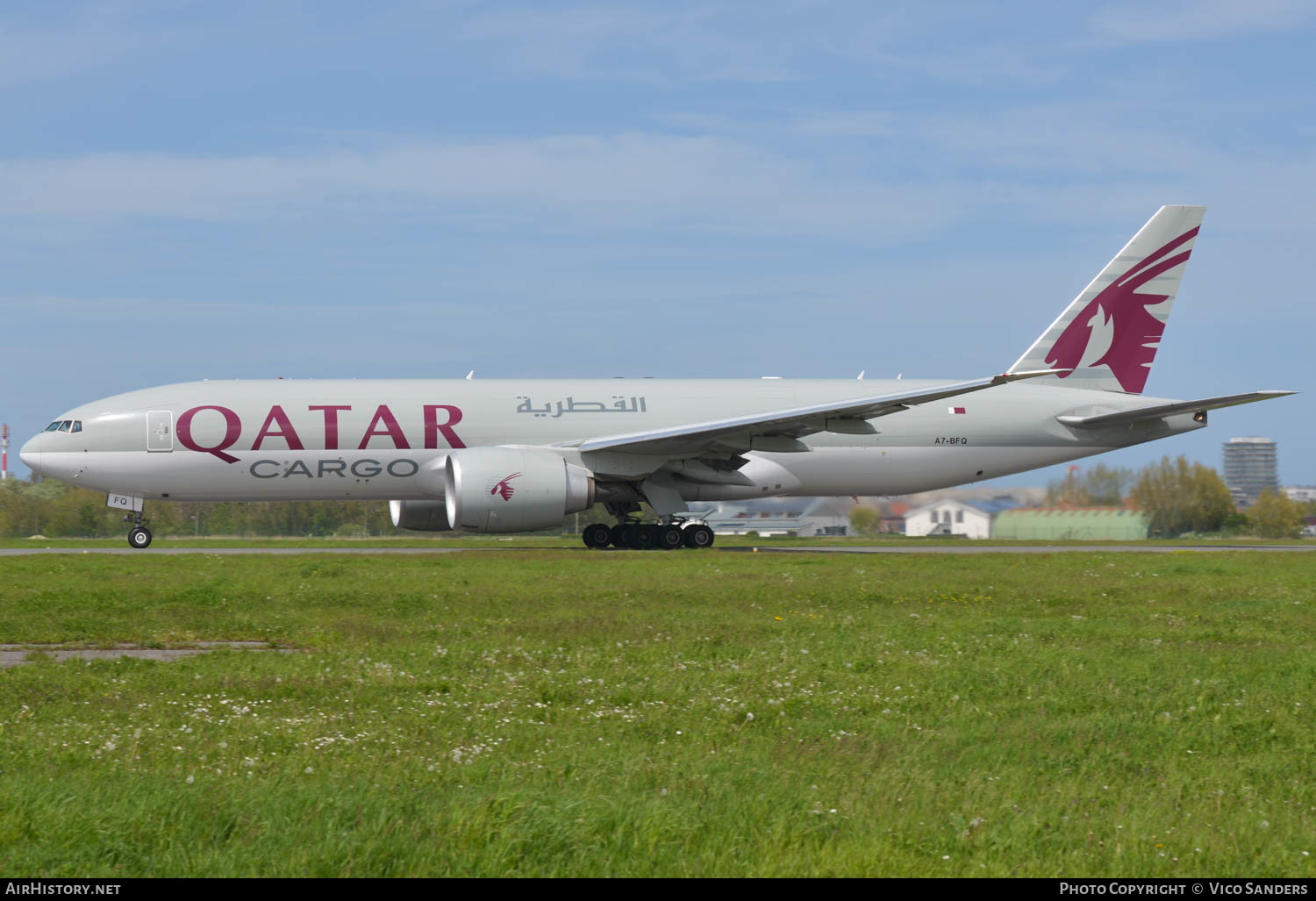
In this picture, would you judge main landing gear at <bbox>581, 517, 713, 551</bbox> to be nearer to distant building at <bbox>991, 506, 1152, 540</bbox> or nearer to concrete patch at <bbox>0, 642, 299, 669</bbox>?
distant building at <bbox>991, 506, 1152, 540</bbox>

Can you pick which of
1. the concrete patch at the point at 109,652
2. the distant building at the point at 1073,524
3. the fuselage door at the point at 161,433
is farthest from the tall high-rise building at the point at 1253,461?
the concrete patch at the point at 109,652

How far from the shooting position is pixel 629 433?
2742cm

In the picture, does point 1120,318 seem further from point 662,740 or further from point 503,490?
point 662,740

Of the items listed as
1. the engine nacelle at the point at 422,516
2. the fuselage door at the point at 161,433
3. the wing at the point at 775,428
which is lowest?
the engine nacelle at the point at 422,516

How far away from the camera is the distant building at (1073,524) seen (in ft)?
110

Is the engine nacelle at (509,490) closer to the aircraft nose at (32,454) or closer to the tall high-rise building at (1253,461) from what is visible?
the aircraft nose at (32,454)

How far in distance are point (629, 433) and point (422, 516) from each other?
5.04m

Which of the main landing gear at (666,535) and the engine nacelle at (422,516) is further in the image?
the engine nacelle at (422,516)

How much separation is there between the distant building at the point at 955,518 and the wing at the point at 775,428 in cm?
821

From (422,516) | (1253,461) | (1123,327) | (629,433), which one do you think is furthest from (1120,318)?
(1253,461)

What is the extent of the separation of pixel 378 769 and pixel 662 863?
1.95 meters

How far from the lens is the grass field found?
16.3 ft

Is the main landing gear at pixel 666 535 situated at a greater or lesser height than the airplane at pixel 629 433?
lesser

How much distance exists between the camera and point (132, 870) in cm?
472
